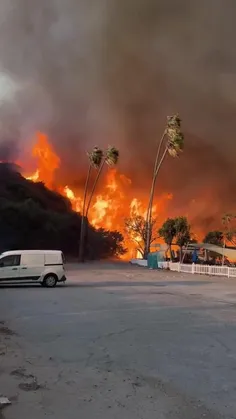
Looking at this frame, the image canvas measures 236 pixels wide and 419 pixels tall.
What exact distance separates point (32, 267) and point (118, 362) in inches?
634

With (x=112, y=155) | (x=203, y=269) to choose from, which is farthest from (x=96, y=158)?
(x=203, y=269)

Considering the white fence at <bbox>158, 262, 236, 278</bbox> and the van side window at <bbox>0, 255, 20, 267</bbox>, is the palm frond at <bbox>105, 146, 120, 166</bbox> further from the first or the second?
the van side window at <bbox>0, 255, 20, 267</bbox>

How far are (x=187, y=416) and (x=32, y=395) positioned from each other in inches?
73.9

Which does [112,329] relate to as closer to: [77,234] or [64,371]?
[64,371]

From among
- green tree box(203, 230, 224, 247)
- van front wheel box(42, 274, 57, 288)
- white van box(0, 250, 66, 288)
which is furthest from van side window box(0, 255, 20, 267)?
green tree box(203, 230, 224, 247)

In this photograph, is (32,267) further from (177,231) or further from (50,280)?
(177,231)

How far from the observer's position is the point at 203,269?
37.2m

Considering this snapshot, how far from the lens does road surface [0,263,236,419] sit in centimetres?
514

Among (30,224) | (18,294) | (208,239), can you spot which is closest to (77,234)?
(30,224)

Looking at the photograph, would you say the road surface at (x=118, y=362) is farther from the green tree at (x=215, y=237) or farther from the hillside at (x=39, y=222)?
the hillside at (x=39, y=222)

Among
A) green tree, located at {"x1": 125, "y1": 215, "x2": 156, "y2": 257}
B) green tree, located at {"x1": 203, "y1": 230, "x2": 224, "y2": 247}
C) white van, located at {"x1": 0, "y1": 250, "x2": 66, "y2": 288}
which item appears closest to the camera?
white van, located at {"x1": 0, "y1": 250, "x2": 66, "y2": 288}

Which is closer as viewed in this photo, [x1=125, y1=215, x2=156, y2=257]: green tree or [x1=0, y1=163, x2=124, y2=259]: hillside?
[x1=0, y1=163, x2=124, y2=259]: hillside

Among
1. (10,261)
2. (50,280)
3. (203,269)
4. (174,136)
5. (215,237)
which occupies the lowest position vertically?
(50,280)

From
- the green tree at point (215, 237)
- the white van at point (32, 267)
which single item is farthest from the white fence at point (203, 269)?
the green tree at point (215, 237)
